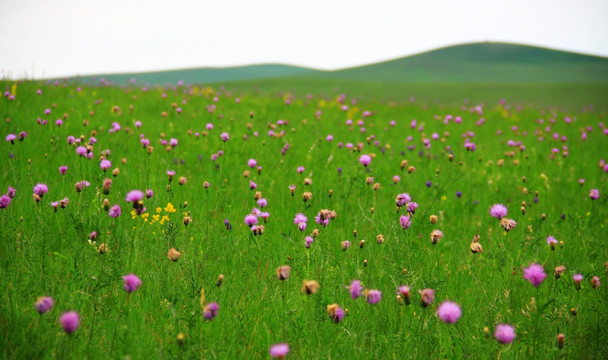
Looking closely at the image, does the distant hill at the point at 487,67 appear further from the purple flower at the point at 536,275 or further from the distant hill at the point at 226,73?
the purple flower at the point at 536,275

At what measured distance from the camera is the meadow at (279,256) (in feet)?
6.03

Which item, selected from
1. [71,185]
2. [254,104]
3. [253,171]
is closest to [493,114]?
[254,104]

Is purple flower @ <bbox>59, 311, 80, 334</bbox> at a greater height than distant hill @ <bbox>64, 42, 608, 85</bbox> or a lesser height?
lesser

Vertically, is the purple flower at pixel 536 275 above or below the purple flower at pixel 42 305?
above

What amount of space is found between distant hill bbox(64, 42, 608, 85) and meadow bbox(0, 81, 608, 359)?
36.8 m

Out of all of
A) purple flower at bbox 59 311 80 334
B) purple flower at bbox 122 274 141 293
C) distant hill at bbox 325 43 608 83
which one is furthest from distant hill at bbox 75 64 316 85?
purple flower at bbox 59 311 80 334

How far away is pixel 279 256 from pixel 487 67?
57647 mm

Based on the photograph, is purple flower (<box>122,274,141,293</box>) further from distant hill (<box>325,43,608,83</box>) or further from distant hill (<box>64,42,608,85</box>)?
distant hill (<box>325,43,608,83</box>)

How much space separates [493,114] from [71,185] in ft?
41.9

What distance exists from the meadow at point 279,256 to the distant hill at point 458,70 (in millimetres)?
36835

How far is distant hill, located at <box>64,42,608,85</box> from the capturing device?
44800mm

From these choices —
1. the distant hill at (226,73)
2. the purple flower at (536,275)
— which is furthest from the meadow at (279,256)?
the distant hill at (226,73)

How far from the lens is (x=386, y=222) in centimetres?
355

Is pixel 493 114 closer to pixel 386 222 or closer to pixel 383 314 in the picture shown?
pixel 386 222
